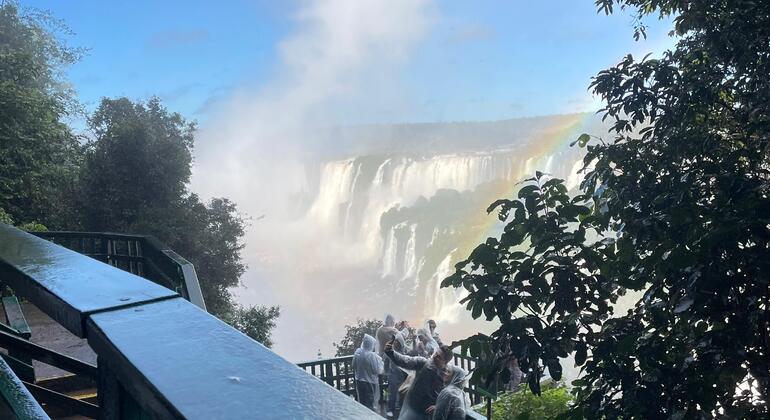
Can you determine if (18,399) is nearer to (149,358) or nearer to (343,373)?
(149,358)

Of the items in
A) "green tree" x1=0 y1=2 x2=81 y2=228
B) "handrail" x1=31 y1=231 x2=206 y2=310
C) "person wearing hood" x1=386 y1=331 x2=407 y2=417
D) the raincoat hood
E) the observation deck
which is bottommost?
"person wearing hood" x1=386 y1=331 x2=407 y2=417

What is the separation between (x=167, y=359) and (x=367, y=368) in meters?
9.66

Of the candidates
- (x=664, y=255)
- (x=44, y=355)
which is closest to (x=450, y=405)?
(x=664, y=255)

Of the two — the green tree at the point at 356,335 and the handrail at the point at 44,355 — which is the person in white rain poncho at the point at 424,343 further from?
the handrail at the point at 44,355

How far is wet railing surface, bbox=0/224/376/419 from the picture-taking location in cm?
64

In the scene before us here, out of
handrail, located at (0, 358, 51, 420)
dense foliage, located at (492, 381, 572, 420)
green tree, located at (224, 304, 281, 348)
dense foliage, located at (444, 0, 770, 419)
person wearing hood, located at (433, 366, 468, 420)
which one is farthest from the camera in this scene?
green tree, located at (224, 304, 281, 348)

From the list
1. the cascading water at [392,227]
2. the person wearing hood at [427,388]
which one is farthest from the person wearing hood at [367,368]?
the cascading water at [392,227]

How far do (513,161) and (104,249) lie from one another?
2316 inches

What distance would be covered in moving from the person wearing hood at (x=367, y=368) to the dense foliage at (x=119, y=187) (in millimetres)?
4151

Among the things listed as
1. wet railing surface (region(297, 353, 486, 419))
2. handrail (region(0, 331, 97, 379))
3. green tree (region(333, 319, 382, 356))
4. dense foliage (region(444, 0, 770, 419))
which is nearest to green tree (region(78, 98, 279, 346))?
wet railing surface (region(297, 353, 486, 419))

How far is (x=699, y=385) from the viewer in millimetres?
2396

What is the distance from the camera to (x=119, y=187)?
13039 millimetres

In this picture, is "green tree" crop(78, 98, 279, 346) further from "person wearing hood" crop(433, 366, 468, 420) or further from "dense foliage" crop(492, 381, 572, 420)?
"person wearing hood" crop(433, 366, 468, 420)

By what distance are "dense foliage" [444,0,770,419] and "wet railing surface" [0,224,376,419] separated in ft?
6.59
